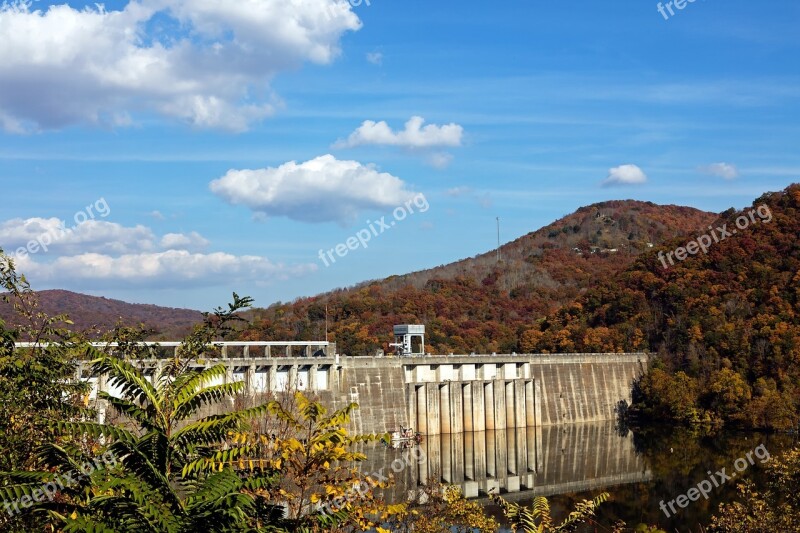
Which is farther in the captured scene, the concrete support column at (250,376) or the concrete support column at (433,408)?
the concrete support column at (433,408)

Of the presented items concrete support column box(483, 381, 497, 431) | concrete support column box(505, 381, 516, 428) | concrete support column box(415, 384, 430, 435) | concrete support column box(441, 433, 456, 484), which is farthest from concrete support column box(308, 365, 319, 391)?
concrete support column box(505, 381, 516, 428)

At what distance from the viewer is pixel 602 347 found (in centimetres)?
10850

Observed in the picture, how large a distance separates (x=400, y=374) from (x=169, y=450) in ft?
230

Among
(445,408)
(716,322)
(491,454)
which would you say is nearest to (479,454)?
(491,454)

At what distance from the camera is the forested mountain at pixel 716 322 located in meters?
90.3

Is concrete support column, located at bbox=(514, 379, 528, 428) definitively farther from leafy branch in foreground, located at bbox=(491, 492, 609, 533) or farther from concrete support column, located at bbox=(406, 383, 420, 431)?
leafy branch in foreground, located at bbox=(491, 492, 609, 533)

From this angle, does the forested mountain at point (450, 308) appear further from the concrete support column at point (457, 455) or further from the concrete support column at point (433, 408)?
the concrete support column at point (457, 455)

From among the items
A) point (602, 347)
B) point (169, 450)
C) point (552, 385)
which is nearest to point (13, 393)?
point (169, 450)

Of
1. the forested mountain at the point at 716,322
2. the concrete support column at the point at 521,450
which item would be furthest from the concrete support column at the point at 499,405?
the forested mountain at the point at 716,322

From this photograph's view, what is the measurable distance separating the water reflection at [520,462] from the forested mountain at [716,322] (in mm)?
11290

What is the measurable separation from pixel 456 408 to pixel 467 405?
1.78 meters

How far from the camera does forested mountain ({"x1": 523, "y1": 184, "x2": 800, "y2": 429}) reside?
296 ft

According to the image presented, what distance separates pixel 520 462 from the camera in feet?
236

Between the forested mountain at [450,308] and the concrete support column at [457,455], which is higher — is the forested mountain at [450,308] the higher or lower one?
the higher one
